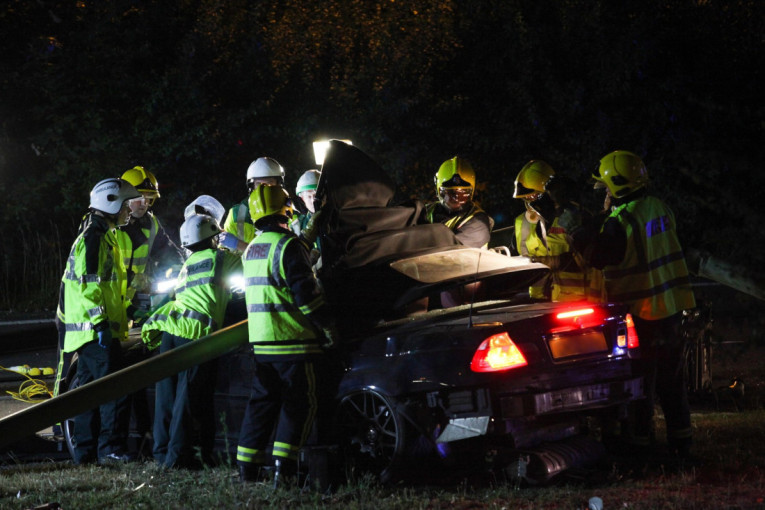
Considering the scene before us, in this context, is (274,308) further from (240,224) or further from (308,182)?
(308,182)

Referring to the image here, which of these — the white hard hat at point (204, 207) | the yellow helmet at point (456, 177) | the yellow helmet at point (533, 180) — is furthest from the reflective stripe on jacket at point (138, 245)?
the yellow helmet at point (533, 180)

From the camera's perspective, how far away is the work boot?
6.04 m

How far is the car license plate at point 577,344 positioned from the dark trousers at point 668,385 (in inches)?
22.3

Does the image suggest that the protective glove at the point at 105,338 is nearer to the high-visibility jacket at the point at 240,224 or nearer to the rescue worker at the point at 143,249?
the rescue worker at the point at 143,249

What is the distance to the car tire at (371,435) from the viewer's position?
581cm

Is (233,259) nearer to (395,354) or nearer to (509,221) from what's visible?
(395,354)

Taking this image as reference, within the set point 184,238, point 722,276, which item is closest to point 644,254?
point 722,276

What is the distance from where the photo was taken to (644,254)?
6832mm

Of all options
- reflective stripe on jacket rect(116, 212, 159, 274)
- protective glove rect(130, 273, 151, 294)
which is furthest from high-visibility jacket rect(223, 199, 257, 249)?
protective glove rect(130, 273, 151, 294)

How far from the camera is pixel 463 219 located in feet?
27.7

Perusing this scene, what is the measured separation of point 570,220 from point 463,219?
137 centimetres

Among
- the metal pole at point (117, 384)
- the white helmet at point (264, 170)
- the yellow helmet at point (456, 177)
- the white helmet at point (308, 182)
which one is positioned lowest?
the metal pole at point (117, 384)

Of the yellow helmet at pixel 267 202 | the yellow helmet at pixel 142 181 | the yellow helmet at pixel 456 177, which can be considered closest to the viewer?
the yellow helmet at pixel 267 202

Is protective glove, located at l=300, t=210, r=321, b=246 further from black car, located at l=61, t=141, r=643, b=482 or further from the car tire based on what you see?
the car tire
